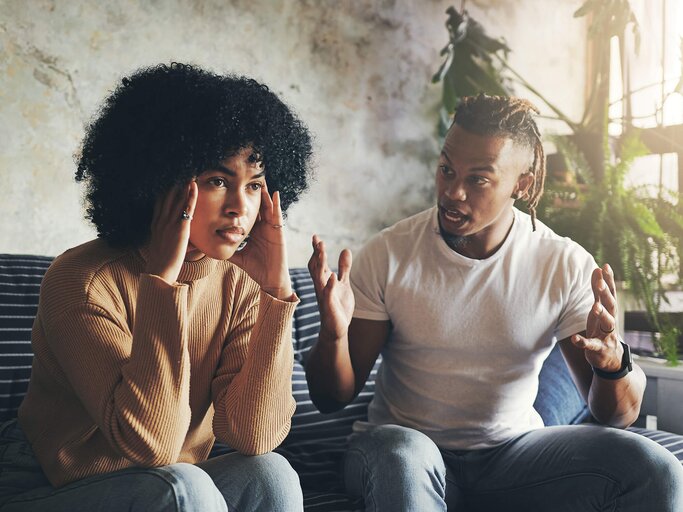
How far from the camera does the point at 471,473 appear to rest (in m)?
1.57

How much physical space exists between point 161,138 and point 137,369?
→ 0.40 meters

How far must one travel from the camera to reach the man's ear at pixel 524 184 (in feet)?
5.59

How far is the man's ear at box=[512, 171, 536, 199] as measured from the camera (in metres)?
1.71

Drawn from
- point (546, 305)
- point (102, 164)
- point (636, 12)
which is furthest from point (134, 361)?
point (636, 12)

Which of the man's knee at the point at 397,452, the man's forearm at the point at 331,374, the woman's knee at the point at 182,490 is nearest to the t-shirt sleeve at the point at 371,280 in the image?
the man's forearm at the point at 331,374

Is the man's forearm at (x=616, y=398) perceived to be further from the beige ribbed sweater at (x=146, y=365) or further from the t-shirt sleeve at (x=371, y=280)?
the beige ribbed sweater at (x=146, y=365)

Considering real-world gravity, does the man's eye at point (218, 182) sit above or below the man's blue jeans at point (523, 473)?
above

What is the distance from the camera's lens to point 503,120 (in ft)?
5.42

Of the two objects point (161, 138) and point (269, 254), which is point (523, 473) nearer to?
point (269, 254)

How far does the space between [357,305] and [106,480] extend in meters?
0.70

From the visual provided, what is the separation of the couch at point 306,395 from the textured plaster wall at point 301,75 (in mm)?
369

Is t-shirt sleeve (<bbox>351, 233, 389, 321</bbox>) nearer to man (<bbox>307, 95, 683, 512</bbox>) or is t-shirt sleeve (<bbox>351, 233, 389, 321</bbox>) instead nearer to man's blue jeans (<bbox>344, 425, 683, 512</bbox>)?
man (<bbox>307, 95, 683, 512</bbox>)

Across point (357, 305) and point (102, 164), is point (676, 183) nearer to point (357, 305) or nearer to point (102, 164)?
point (357, 305)

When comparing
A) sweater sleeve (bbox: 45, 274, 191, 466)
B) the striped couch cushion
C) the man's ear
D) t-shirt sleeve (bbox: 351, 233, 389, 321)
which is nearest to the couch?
the striped couch cushion
